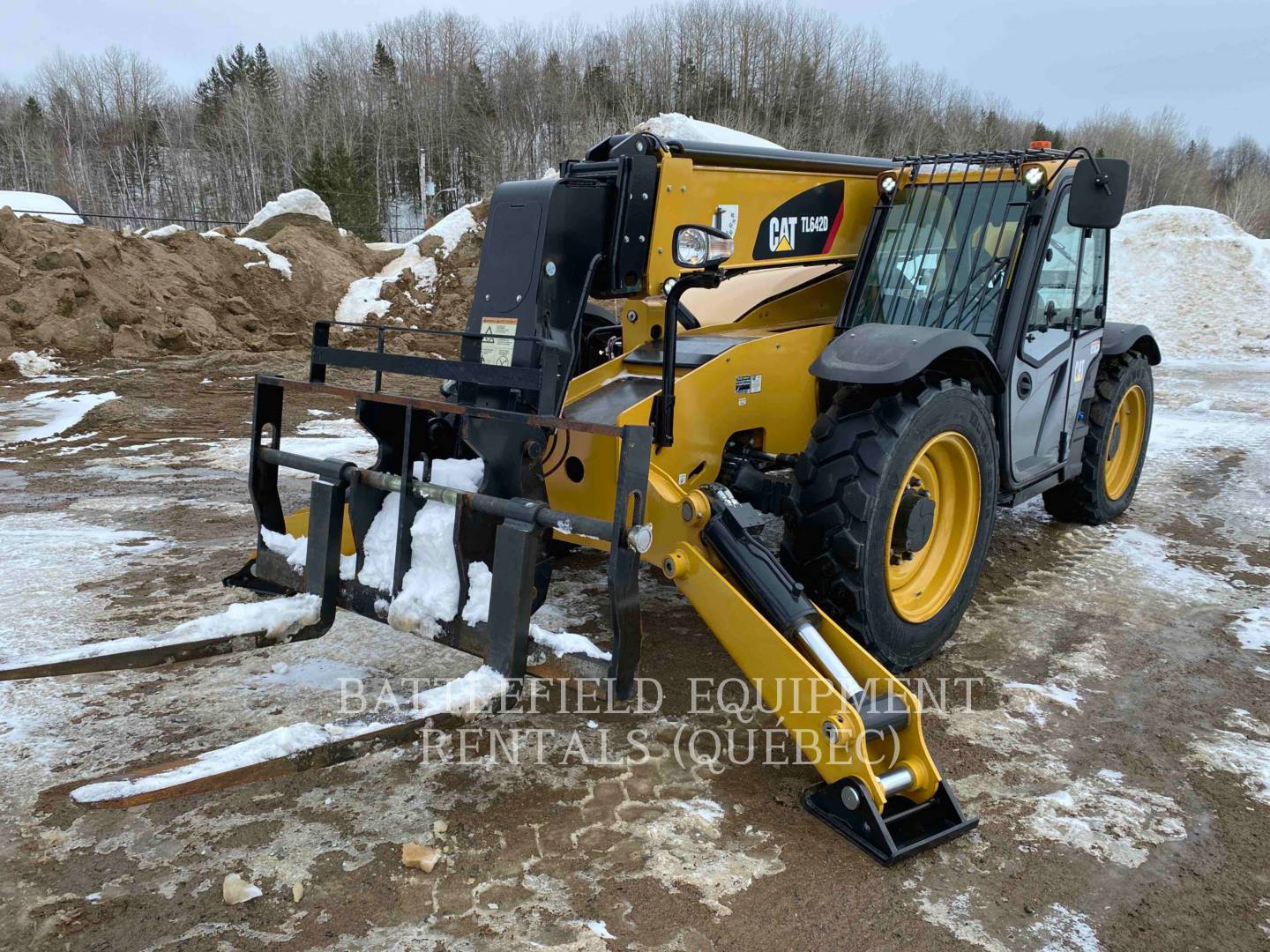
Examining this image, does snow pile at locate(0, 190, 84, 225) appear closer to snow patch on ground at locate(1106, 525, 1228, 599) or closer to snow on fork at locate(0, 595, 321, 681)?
snow on fork at locate(0, 595, 321, 681)

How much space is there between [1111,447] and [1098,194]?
9.49 ft

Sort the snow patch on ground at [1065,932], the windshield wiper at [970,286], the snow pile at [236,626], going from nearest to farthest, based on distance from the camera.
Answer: the snow patch on ground at [1065,932], the snow pile at [236,626], the windshield wiper at [970,286]

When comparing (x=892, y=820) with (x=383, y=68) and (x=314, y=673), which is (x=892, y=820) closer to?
(x=314, y=673)

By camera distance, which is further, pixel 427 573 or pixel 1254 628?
pixel 1254 628

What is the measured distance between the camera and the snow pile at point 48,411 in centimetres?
852

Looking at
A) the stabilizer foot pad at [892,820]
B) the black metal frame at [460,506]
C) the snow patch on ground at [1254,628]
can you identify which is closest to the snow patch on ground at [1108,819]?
the stabilizer foot pad at [892,820]

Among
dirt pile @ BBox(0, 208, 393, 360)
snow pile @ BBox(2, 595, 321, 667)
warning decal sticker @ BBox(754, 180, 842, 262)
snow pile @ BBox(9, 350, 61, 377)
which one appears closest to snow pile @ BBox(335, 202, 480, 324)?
dirt pile @ BBox(0, 208, 393, 360)

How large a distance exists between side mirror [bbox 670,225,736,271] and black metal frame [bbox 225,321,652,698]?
3.09ft

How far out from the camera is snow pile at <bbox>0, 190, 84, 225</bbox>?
66.4 feet

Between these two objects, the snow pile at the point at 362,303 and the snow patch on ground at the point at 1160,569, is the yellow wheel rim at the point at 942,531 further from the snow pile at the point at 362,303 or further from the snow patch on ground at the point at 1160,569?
the snow pile at the point at 362,303

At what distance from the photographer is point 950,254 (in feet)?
15.2

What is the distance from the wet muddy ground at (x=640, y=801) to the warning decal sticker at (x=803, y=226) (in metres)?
1.84

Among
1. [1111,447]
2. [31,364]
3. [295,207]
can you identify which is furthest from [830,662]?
[295,207]

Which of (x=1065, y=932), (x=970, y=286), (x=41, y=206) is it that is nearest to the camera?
(x=1065, y=932)
